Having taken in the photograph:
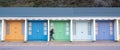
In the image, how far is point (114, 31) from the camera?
2900cm

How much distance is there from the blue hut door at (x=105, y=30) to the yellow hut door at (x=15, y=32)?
8.50 metres

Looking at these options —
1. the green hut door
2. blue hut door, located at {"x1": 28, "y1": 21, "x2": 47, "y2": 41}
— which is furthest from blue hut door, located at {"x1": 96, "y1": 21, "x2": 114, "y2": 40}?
blue hut door, located at {"x1": 28, "y1": 21, "x2": 47, "y2": 41}

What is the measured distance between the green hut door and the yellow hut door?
362cm

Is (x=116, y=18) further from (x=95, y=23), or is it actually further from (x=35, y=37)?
(x=35, y=37)

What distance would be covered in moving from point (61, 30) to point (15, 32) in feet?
16.5

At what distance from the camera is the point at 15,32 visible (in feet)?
95.4

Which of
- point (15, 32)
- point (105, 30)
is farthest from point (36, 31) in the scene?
point (105, 30)

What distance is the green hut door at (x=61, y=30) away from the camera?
95.3 feet

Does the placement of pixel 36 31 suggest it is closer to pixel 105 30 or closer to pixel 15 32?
pixel 15 32

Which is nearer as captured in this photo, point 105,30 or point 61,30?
point 61,30

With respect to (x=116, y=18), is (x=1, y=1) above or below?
above

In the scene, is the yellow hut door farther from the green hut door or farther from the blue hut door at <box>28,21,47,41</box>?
the green hut door

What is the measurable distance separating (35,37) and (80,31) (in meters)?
4.98

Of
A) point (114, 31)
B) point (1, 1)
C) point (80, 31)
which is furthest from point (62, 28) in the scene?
point (1, 1)
